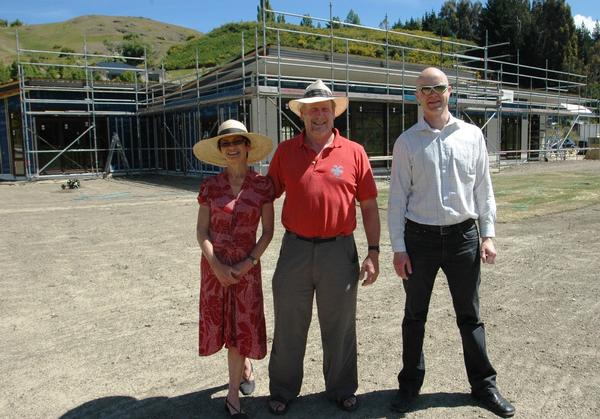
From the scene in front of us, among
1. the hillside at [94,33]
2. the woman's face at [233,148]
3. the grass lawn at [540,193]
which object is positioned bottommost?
the grass lawn at [540,193]

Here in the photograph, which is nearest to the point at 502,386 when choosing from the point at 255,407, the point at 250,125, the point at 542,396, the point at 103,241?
the point at 542,396

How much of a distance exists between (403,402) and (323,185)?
4.15 ft

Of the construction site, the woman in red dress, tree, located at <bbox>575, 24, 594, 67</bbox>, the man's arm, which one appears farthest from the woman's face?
tree, located at <bbox>575, 24, 594, 67</bbox>

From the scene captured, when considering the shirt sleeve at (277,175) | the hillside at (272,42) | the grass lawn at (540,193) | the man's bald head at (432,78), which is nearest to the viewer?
the man's bald head at (432,78)

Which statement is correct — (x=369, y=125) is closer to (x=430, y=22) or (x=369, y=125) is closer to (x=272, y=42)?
(x=272, y=42)

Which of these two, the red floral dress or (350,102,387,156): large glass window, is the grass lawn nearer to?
(350,102,387,156): large glass window

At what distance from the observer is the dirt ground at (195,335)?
311cm

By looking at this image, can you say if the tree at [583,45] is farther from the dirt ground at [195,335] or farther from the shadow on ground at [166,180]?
the dirt ground at [195,335]

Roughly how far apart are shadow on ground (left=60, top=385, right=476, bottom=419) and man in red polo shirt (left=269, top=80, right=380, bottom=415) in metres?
0.08

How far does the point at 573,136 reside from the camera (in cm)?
3195

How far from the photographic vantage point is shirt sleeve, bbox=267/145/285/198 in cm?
307

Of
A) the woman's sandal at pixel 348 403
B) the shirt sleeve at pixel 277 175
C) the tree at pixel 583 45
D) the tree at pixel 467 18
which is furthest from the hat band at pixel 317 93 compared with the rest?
the tree at pixel 467 18

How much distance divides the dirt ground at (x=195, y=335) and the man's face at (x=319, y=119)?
1503 millimetres

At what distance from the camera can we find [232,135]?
2988 mm
